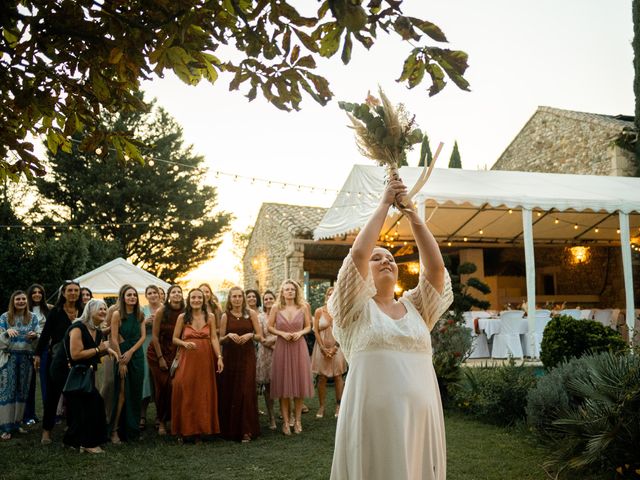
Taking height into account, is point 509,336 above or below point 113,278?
below

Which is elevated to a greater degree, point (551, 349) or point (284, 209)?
point (284, 209)

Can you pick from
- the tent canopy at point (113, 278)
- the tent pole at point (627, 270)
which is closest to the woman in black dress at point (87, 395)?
the tent canopy at point (113, 278)

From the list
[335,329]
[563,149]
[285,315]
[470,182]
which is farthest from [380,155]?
[563,149]

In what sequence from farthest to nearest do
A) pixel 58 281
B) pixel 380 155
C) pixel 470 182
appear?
pixel 58 281 < pixel 470 182 < pixel 380 155

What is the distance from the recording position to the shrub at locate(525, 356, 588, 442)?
508 cm

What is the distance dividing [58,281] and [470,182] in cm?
1453

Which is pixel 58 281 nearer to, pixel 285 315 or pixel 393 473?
pixel 285 315

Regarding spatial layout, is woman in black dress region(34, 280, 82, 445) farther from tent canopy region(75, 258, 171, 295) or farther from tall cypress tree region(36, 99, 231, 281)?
tall cypress tree region(36, 99, 231, 281)

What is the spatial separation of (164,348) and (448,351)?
4.13m

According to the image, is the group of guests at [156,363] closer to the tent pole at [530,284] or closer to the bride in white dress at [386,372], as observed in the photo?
the bride in white dress at [386,372]

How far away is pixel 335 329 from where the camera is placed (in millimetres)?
2611

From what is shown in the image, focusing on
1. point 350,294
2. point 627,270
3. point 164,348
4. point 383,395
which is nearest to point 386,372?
point 383,395

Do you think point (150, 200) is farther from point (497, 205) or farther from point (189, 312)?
point (189, 312)

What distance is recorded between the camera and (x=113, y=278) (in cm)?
1440
